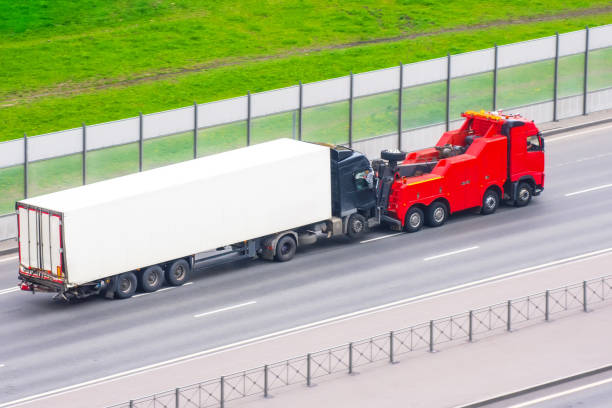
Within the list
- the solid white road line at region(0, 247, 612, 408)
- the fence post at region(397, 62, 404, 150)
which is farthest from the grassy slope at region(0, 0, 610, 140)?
the solid white road line at region(0, 247, 612, 408)

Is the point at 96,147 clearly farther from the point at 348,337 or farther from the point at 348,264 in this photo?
the point at 348,337

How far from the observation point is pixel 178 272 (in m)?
40.4

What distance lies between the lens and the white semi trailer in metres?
38.1

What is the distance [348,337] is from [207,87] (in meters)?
24.0

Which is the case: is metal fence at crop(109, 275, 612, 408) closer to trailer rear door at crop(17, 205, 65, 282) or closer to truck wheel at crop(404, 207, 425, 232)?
truck wheel at crop(404, 207, 425, 232)

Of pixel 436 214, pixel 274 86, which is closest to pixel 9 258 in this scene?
pixel 436 214

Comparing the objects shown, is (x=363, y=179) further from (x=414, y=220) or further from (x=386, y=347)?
(x=386, y=347)

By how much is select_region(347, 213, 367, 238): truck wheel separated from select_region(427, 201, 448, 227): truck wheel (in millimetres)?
2200

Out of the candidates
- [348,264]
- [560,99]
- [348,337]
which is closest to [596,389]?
[348,337]

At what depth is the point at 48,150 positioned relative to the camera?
44656 mm

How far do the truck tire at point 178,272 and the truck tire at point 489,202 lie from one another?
34.8 ft

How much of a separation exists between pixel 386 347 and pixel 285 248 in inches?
310

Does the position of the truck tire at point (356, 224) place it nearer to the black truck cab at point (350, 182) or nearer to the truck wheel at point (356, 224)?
the truck wheel at point (356, 224)

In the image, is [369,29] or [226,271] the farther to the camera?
[369,29]
